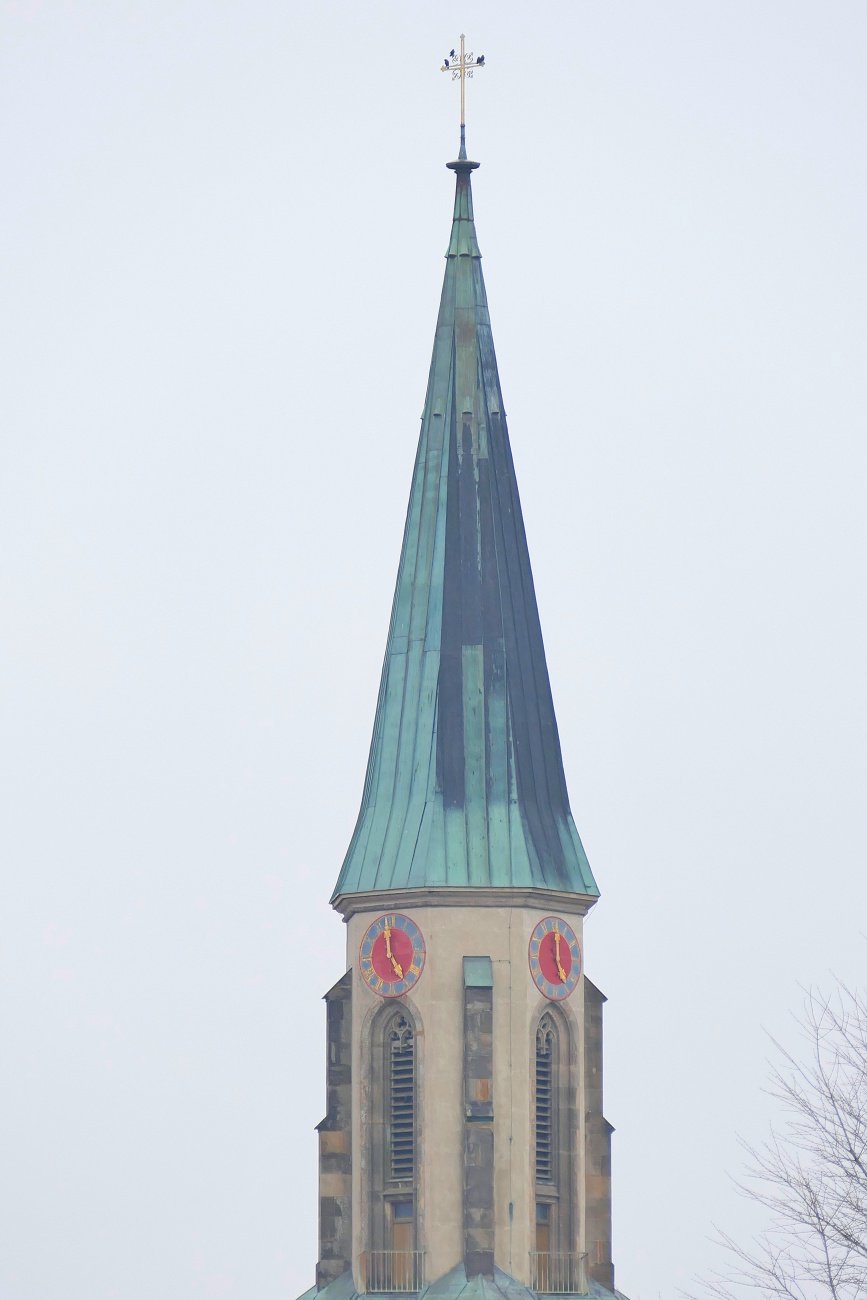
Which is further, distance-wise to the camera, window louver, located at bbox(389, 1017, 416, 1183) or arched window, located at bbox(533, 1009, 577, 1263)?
arched window, located at bbox(533, 1009, 577, 1263)

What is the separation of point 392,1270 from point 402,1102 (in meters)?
3.52

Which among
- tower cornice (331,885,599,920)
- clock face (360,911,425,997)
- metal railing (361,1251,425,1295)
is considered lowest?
metal railing (361,1251,425,1295)

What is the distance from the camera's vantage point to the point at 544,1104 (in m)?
88.2

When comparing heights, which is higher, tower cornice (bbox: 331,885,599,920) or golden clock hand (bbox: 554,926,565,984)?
tower cornice (bbox: 331,885,599,920)

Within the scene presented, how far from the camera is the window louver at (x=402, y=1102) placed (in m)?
87.1

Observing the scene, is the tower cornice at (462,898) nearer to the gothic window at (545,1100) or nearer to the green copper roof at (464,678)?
the green copper roof at (464,678)

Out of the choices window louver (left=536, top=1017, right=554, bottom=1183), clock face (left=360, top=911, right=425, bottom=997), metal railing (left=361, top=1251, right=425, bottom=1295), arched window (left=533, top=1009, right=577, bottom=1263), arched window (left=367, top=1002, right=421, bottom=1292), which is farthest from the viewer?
clock face (left=360, top=911, right=425, bottom=997)

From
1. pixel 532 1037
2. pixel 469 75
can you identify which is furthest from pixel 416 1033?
pixel 469 75

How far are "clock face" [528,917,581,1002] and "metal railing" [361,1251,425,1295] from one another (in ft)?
20.8

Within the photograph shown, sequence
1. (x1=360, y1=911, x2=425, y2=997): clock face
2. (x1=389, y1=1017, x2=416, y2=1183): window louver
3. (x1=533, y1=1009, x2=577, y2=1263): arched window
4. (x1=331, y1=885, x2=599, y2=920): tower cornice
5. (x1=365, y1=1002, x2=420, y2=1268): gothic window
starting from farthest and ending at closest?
(x1=331, y1=885, x2=599, y2=920): tower cornice, (x1=360, y1=911, x2=425, y2=997): clock face, (x1=533, y1=1009, x2=577, y2=1263): arched window, (x1=389, y1=1017, x2=416, y2=1183): window louver, (x1=365, y1=1002, x2=420, y2=1268): gothic window

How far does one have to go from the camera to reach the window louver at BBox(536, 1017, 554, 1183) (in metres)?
87.6

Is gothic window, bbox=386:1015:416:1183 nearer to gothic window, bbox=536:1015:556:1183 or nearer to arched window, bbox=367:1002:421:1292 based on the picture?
arched window, bbox=367:1002:421:1292

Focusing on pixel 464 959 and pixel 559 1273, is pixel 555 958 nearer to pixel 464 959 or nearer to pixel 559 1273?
pixel 464 959

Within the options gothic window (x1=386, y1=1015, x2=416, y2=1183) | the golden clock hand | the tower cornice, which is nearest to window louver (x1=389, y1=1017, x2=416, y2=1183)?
gothic window (x1=386, y1=1015, x2=416, y2=1183)
